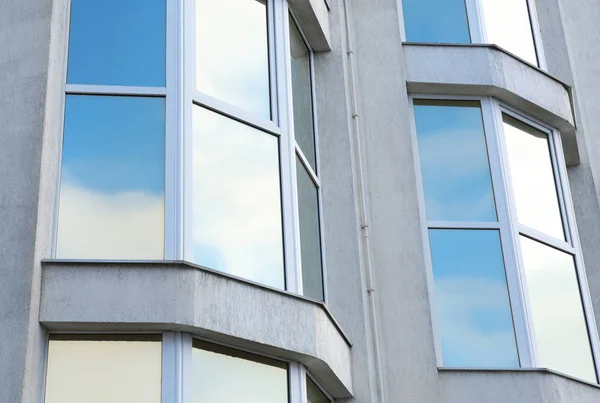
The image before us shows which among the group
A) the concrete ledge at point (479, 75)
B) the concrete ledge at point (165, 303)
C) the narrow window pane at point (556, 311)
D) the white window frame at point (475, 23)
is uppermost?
the white window frame at point (475, 23)

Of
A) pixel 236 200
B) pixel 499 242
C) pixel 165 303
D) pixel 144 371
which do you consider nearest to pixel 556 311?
pixel 499 242

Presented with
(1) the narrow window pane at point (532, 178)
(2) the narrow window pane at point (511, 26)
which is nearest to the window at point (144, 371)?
(1) the narrow window pane at point (532, 178)

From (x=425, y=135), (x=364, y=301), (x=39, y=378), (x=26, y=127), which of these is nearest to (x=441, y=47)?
(x=425, y=135)

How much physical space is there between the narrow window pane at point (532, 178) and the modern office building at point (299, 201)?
0.10 ft

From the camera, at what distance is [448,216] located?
10.5 metres

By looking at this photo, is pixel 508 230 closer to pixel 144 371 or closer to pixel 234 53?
pixel 234 53

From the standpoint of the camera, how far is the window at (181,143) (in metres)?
7.46

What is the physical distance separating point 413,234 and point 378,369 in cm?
147

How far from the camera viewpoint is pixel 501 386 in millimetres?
9359

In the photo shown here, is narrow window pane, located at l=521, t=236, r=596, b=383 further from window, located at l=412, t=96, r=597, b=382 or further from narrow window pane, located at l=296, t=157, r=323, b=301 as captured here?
narrow window pane, located at l=296, t=157, r=323, b=301

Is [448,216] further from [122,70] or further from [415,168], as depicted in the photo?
[122,70]

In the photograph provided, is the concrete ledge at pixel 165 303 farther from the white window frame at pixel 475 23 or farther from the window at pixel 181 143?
the white window frame at pixel 475 23

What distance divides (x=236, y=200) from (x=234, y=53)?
1.42 meters

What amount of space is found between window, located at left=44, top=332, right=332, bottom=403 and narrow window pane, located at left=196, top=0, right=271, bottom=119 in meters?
2.19
